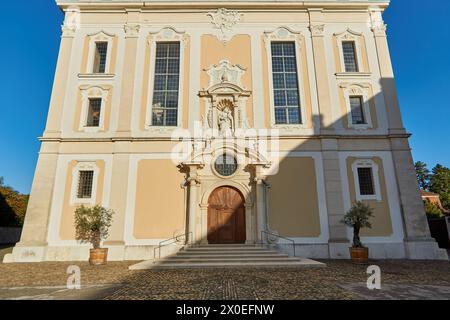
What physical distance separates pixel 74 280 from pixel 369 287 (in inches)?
296

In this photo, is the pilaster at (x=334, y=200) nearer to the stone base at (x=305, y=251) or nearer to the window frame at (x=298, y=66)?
the stone base at (x=305, y=251)

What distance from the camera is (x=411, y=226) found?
13398 millimetres

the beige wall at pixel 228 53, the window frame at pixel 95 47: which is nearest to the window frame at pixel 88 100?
the window frame at pixel 95 47

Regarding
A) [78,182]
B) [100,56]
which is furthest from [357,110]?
[78,182]

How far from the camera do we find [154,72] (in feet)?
52.9

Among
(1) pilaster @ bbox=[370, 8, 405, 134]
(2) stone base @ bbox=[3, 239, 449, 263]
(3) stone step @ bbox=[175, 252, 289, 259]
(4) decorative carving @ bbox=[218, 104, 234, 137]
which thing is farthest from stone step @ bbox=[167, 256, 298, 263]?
(1) pilaster @ bbox=[370, 8, 405, 134]

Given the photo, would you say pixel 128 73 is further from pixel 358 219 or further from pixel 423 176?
pixel 423 176

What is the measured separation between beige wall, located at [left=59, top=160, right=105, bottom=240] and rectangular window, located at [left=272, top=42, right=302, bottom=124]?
31.2 ft

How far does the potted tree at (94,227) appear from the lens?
11.7 metres

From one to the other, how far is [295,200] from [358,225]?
9.84 ft

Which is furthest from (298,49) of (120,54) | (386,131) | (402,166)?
(120,54)

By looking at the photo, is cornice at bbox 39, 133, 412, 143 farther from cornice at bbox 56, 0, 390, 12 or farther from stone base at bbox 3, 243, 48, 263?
cornice at bbox 56, 0, 390, 12

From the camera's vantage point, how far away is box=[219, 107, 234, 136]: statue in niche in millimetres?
→ 14828
